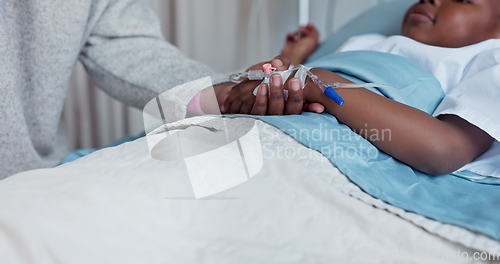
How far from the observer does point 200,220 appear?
606mm

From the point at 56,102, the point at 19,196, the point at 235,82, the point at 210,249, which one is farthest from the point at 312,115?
the point at 56,102

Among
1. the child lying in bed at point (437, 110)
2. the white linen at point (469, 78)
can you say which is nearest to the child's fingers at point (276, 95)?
the child lying in bed at point (437, 110)

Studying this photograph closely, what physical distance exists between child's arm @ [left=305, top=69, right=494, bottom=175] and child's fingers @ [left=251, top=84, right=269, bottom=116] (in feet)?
0.30

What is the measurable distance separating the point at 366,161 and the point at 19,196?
459 millimetres

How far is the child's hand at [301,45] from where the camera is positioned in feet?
4.84

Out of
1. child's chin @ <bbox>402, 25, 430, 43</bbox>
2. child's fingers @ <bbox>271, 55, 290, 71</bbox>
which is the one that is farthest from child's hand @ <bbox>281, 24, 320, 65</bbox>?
child's fingers @ <bbox>271, 55, 290, 71</bbox>

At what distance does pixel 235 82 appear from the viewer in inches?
37.5

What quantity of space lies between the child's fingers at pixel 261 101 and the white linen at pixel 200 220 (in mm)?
158

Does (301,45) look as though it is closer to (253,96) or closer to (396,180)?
(253,96)

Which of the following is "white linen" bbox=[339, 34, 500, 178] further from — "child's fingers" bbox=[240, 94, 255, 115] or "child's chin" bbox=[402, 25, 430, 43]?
"child's fingers" bbox=[240, 94, 255, 115]

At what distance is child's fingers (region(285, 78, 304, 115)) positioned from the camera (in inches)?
32.1

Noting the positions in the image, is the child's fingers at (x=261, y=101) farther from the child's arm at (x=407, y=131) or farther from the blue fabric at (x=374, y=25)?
the blue fabric at (x=374, y=25)

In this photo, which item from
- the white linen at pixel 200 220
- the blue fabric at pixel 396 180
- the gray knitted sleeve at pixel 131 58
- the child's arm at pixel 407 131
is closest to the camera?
the white linen at pixel 200 220

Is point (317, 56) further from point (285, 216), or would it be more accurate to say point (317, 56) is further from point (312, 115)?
point (285, 216)
